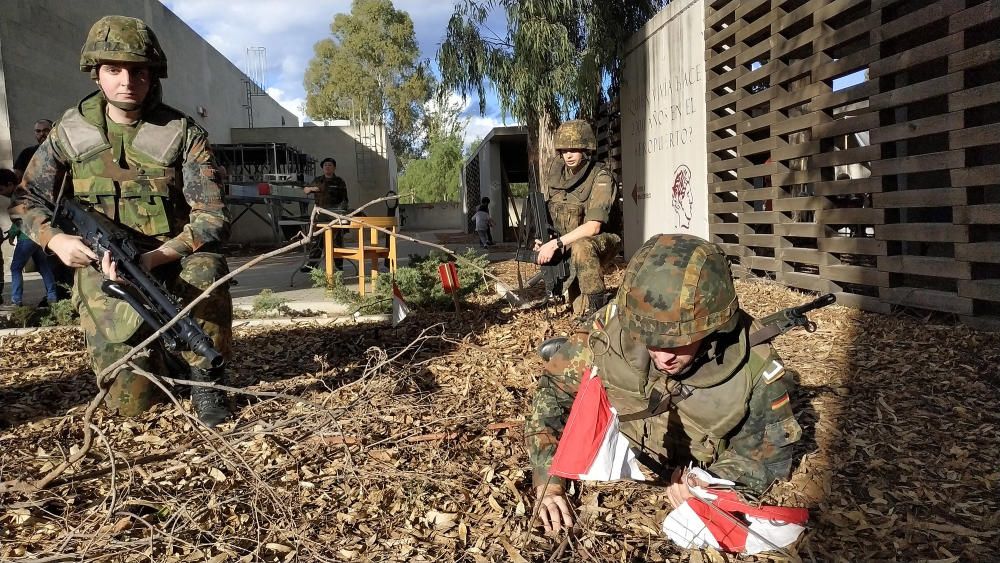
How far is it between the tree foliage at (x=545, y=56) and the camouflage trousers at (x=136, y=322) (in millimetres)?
7361

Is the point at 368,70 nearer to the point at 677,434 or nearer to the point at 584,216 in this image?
the point at 584,216

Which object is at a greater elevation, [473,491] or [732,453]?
[732,453]

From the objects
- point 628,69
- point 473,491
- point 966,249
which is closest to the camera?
point 473,491

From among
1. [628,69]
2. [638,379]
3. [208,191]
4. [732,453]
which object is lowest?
[732,453]

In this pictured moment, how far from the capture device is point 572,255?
5293 millimetres

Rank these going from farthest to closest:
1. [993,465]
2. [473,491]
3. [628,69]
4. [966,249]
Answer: [628,69]
[966,249]
[993,465]
[473,491]

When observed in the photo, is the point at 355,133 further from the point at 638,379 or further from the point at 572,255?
the point at 638,379

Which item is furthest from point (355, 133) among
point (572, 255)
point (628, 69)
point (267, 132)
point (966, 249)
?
point (966, 249)

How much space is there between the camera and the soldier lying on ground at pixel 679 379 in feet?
6.59

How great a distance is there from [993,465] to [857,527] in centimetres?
87

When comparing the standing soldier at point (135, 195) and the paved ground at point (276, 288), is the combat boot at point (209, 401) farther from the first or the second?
the paved ground at point (276, 288)

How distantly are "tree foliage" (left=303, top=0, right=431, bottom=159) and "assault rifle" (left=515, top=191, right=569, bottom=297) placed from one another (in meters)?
34.1

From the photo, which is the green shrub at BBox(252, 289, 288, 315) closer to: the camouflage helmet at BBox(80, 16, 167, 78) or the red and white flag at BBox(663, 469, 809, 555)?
the camouflage helmet at BBox(80, 16, 167, 78)

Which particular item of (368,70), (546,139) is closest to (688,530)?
(546,139)
